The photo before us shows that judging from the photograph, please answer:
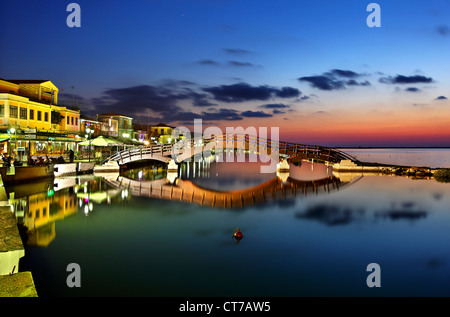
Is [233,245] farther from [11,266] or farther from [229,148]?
[229,148]

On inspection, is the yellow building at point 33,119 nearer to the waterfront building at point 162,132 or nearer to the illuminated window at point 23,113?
the illuminated window at point 23,113

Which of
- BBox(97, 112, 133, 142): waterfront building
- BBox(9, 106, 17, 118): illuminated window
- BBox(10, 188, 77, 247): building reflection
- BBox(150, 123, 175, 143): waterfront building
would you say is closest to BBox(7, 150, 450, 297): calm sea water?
BBox(10, 188, 77, 247): building reflection

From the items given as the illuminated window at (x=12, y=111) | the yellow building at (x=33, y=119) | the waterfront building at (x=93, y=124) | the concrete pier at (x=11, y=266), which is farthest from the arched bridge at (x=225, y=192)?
the waterfront building at (x=93, y=124)

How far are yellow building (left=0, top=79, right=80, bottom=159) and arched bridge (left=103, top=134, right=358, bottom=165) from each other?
8.02 meters

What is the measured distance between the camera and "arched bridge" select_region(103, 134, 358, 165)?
3453cm

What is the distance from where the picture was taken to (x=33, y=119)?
120 feet

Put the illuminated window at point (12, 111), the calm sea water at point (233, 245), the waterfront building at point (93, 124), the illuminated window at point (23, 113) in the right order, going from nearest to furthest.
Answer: the calm sea water at point (233, 245)
the illuminated window at point (12, 111)
the illuminated window at point (23, 113)
the waterfront building at point (93, 124)

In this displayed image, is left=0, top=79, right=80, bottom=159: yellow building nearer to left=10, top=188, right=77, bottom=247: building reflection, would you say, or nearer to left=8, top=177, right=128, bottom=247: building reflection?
left=8, top=177, right=128, bottom=247: building reflection

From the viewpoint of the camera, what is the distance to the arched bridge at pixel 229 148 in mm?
34531

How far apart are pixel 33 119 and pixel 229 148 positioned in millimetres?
23165

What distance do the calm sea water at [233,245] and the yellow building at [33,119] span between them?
1239 cm

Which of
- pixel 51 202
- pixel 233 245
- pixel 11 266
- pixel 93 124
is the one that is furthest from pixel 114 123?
pixel 11 266
